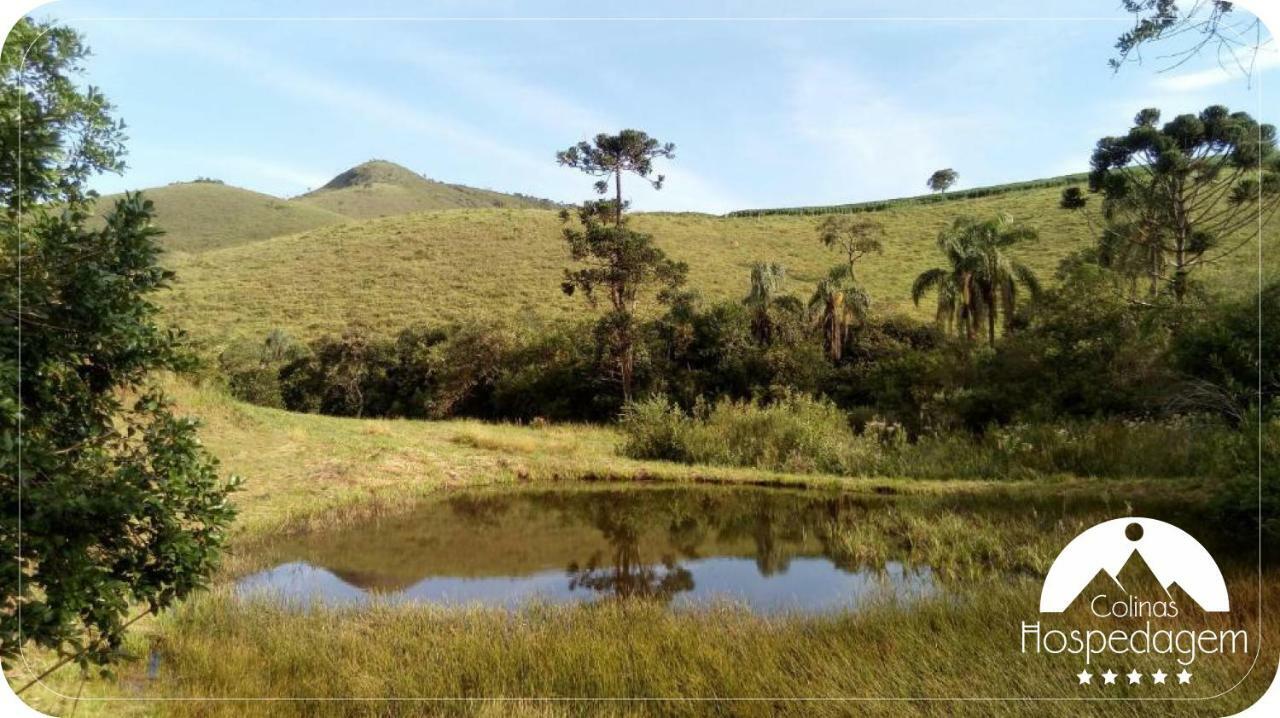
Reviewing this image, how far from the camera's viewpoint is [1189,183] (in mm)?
7328

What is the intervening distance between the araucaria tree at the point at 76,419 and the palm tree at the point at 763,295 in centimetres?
2090

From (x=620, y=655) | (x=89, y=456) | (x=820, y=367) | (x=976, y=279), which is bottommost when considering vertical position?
(x=620, y=655)

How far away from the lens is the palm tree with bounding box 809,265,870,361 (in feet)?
76.8

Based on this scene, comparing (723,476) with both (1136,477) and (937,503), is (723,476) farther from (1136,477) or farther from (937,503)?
(1136,477)

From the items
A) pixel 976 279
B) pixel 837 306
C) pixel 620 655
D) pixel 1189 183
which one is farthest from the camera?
pixel 837 306

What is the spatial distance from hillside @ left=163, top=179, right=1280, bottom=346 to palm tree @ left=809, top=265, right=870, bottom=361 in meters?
1.32

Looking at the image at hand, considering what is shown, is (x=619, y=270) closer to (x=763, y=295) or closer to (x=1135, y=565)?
(x=763, y=295)

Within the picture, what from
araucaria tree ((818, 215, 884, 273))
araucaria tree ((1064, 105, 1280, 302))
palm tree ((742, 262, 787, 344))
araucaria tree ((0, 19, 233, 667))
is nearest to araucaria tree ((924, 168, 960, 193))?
araucaria tree ((1064, 105, 1280, 302))

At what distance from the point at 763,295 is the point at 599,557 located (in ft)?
52.3

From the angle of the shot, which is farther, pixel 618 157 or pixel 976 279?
pixel 976 279

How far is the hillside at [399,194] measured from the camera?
1071 centimetres

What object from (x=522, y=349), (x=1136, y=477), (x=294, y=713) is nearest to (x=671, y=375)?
(x=522, y=349)

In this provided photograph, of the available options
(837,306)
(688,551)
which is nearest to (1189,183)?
(688,551)

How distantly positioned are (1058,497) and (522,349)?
19.9m
